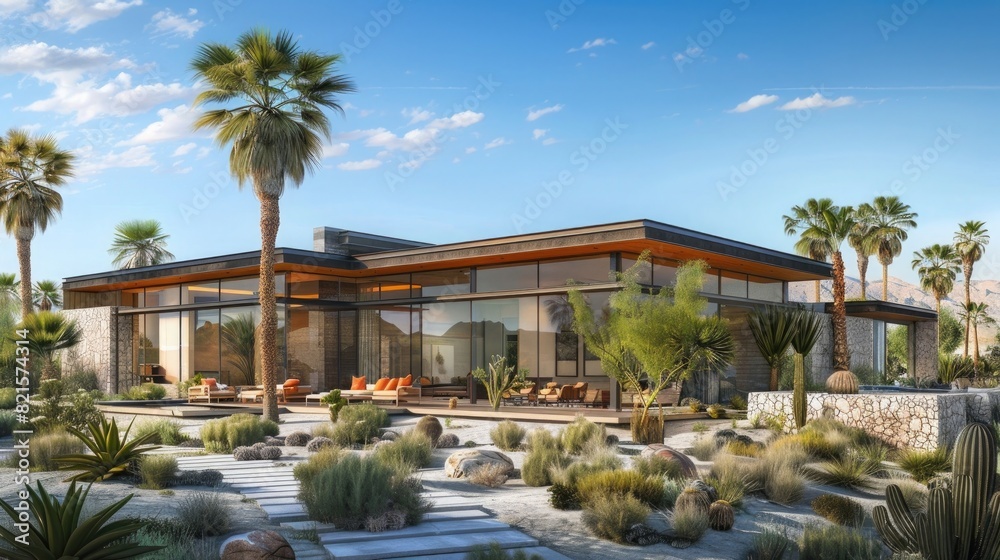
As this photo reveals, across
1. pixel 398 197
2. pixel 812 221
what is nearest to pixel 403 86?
pixel 398 197

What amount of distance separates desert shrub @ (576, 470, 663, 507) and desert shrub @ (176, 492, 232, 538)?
12.8ft

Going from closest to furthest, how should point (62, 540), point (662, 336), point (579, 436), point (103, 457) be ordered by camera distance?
point (62, 540) → point (103, 457) → point (579, 436) → point (662, 336)

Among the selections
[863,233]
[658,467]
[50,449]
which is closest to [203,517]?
[50,449]

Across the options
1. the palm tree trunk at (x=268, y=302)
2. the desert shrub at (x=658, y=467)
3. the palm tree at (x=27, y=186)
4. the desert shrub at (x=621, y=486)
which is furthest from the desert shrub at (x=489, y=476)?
the palm tree at (x=27, y=186)

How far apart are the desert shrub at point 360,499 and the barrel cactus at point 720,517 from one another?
10.5 feet

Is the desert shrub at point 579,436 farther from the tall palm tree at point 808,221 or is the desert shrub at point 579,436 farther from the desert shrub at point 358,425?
the tall palm tree at point 808,221

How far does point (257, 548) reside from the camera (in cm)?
676

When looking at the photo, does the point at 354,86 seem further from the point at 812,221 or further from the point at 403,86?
the point at 812,221

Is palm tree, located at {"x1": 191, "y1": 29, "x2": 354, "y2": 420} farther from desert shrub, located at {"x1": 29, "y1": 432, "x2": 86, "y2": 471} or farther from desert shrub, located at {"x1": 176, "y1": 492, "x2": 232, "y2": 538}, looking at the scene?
desert shrub, located at {"x1": 176, "y1": 492, "x2": 232, "y2": 538}

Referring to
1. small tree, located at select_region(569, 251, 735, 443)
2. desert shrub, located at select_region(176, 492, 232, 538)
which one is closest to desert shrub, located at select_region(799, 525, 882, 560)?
desert shrub, located at select_region(176, 492, 232, 538)

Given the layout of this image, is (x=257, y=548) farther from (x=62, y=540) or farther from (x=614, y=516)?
(x=614, y=516)

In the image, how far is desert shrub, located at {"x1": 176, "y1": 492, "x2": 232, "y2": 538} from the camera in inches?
300

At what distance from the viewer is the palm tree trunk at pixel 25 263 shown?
27500 mm

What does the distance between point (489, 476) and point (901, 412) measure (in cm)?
922
